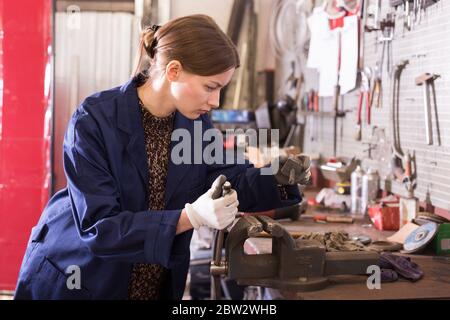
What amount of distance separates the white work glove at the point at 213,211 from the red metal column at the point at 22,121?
208 cm

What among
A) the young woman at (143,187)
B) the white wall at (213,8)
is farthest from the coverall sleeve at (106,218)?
the white wall at (213,8)

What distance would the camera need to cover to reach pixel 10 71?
3242 millimetres

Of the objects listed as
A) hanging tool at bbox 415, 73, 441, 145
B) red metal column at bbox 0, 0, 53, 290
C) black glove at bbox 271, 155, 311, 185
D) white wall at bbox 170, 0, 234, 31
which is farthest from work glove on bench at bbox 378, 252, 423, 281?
white wall at bbox 170, 0, 234, 31

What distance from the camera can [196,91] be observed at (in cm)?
166

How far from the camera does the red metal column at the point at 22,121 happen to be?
10.6 ft

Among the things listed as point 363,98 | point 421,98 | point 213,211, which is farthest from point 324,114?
point 213,211

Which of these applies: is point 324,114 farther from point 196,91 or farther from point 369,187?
point 196,91

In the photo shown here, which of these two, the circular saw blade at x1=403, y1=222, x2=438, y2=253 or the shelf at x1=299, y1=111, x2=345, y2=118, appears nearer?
the circular saw blade at x1=403, y1=222, x2=438, y2=253

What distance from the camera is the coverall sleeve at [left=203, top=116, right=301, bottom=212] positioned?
6.04 feet

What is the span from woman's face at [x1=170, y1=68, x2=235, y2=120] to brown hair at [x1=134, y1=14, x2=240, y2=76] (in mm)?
20

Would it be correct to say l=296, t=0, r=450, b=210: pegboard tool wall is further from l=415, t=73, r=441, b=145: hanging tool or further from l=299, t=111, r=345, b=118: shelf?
l=299, t=111, r=345, b=118: shelf

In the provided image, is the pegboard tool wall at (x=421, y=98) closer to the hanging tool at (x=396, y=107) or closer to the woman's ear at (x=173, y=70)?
the hanging tool at (x=396, y=107)

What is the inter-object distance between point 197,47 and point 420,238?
39.7 inches
